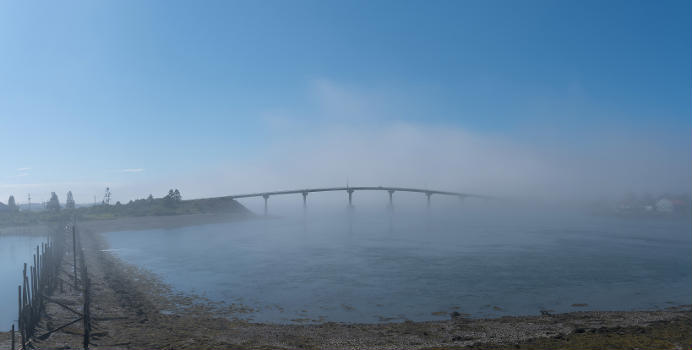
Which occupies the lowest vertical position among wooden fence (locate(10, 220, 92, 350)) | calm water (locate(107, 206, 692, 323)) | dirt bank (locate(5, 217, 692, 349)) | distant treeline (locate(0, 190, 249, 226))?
calm water (locate(107, 206, 692, 323))

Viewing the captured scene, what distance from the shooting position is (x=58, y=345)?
41.1ft

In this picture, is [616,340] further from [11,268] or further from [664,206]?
[664,206]

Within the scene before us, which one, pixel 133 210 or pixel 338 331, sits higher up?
pixel 133 210

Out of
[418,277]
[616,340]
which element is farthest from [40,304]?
[616,340]

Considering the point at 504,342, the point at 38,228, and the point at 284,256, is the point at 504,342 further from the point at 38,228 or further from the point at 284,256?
the point at 38,228

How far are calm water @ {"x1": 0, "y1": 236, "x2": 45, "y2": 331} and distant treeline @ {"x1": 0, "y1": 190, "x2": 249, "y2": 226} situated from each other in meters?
22.7

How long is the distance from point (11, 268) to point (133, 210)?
65942mm

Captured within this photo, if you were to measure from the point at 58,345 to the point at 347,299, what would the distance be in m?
12.0

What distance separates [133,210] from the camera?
9162 centimetres

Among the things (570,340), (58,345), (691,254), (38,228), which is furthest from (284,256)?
(38,228)

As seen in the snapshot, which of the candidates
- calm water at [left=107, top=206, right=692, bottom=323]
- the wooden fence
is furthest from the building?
the wooden fence

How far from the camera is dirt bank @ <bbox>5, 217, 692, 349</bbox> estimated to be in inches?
508

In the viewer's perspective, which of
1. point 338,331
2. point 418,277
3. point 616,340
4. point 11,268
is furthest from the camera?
point 11,268

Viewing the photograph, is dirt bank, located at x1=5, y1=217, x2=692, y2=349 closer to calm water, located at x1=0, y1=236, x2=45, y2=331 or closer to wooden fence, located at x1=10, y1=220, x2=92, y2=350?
wooden fence, located at x1=10, y1=220, x2=92, y2=350
